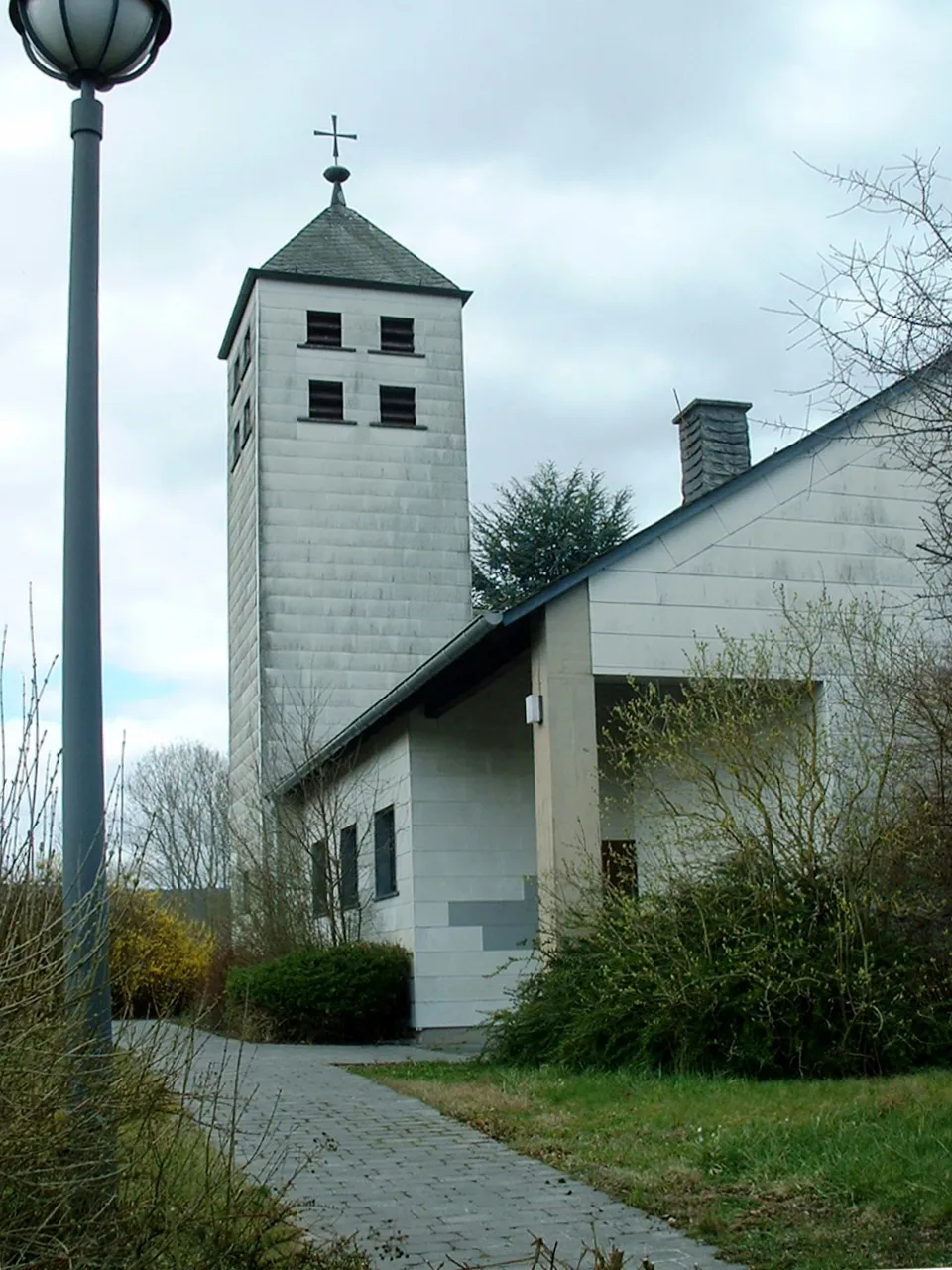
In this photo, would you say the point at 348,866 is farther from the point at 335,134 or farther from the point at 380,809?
the point at 335,134

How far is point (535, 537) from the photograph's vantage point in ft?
114

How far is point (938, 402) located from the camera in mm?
6402

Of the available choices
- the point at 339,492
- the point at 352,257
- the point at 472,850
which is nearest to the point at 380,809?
the point at 472,850

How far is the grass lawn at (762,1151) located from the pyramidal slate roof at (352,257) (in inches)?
862

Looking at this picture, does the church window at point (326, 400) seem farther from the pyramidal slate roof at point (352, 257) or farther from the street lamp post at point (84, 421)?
the street lamp post at point (84, 421)

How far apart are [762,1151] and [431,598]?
2168cm

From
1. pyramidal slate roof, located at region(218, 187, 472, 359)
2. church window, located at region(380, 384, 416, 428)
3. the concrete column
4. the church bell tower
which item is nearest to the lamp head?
the concrete column

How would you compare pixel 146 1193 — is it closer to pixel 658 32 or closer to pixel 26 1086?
pixel 26 1086

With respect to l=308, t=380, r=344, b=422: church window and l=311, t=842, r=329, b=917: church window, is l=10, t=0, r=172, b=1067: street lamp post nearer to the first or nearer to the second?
l=311, t=842, r=329, b=917: church window

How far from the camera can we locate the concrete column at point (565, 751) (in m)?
13.3

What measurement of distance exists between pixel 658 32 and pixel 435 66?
1.06m

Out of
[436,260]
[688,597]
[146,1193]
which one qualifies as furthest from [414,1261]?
[436,260]

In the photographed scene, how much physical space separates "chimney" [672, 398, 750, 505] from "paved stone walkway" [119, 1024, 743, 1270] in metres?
8.95

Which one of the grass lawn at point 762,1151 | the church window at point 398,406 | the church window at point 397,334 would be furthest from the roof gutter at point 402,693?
the church window at point 397,334
